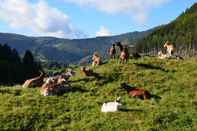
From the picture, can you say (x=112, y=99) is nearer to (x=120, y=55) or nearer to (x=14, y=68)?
(x=120, y=55)

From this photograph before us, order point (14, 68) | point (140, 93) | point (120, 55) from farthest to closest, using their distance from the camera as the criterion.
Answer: point (14, 68) < point (120, 55) < point (140, 93)

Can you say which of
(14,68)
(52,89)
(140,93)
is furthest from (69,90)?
(14,68)

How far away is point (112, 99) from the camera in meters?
37.8

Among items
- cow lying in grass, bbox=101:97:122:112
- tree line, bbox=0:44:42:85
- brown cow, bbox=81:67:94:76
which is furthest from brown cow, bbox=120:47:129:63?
tree line, bbox=0:44:42:85

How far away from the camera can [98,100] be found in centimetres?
3722

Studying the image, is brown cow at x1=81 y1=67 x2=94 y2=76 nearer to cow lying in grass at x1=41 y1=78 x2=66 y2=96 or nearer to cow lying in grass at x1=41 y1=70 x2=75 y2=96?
cow lying in grass at x1=41 y1=70 x2=75 y2=96

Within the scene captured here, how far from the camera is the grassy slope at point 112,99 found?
31.8 meters

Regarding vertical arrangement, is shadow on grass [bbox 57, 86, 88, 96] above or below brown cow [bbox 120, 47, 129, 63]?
below

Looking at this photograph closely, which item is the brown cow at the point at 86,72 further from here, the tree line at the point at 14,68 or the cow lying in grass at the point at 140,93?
the tree line at the point at 14,68

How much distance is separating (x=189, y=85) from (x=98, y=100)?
25.5ft

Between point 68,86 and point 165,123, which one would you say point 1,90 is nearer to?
point 68,86

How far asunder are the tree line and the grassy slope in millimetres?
90028

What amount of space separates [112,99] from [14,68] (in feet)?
394

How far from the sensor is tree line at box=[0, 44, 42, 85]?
144750 mm
